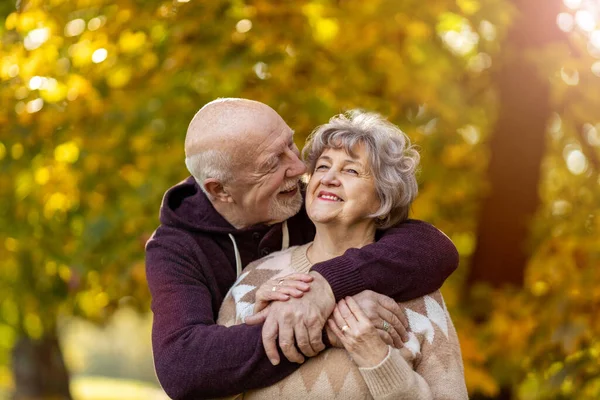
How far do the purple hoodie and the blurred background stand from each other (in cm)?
164

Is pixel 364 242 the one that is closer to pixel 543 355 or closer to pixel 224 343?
pixel 224 343

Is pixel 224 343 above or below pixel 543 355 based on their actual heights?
above

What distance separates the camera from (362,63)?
5.66m

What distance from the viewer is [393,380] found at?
253cm

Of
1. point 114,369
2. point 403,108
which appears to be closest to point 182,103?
point 403,108

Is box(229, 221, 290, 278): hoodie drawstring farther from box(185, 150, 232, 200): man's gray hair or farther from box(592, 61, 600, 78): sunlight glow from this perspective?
box(592, 61, 600, 78): sunlight glow

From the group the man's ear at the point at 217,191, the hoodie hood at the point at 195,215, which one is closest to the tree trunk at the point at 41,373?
the hoodie hood at the point at 195,215

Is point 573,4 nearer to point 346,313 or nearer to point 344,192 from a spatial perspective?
point 344,192

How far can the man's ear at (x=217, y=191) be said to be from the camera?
3.02 meters

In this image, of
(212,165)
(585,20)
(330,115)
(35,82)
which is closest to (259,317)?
(212,165)

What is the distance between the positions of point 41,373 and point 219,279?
29.8 feet

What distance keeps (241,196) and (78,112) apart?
2.48 meters

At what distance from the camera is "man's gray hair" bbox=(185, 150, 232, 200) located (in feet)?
9.77

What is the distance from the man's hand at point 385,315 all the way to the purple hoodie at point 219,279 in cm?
4
